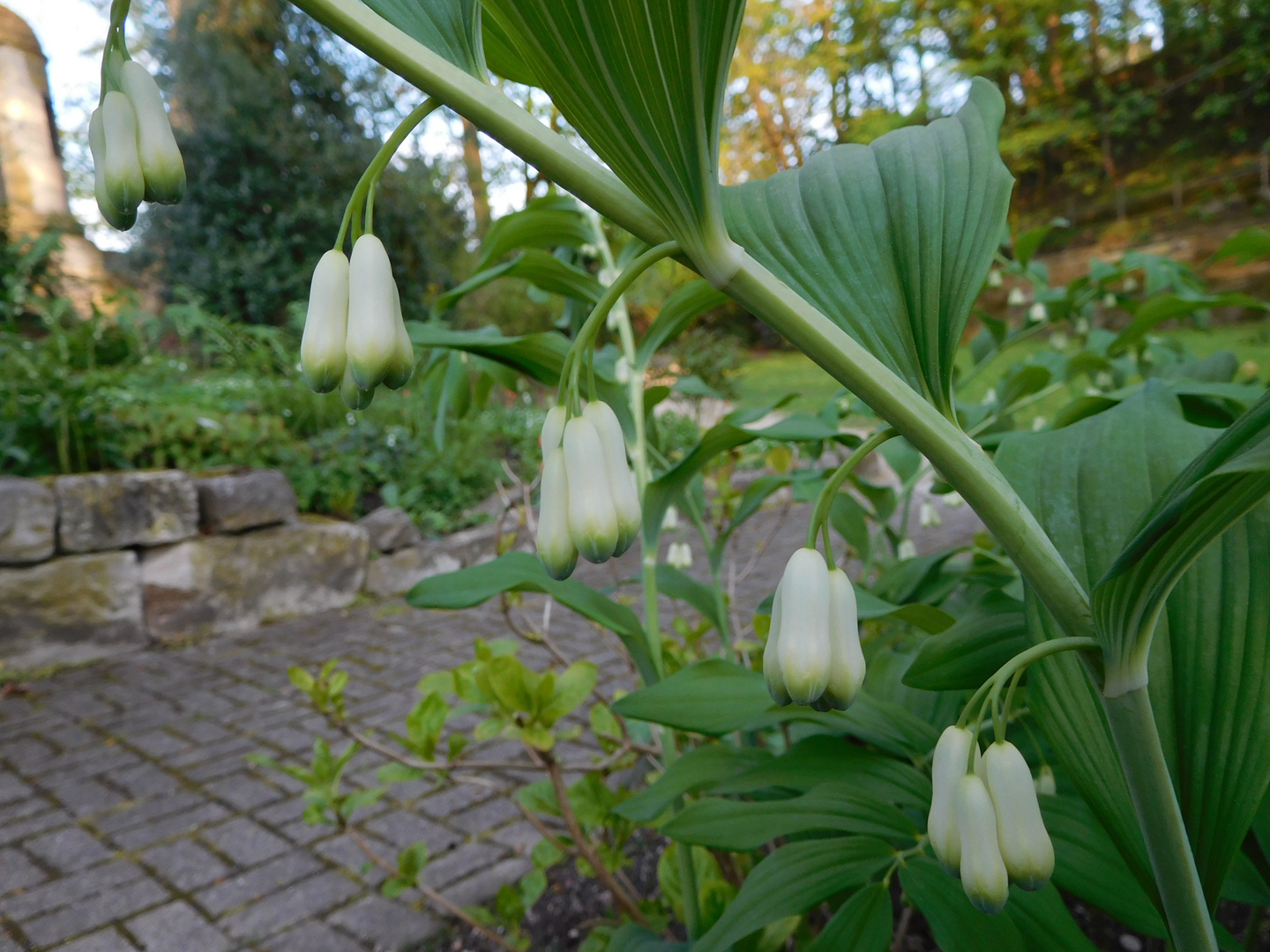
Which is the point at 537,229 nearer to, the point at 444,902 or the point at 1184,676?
the point at 1184,676

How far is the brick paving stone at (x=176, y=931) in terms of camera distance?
224 centimetres

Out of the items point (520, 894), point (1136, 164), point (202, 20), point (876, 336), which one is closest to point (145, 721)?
point (520, 894)

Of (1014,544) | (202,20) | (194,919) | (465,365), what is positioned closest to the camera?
(1014,544)

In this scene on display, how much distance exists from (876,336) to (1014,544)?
0.19 m

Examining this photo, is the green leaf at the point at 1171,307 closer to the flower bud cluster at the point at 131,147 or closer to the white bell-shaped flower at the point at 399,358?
the white bell-shaped flower at the point at 399,358

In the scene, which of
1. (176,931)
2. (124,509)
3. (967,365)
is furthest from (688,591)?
(967,365)

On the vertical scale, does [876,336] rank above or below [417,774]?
above

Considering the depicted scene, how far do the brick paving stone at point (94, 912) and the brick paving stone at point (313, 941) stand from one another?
50 cm

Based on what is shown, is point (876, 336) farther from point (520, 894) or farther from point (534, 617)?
point (534, 617)

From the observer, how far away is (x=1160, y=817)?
60 cm

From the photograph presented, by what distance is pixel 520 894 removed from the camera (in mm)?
1827

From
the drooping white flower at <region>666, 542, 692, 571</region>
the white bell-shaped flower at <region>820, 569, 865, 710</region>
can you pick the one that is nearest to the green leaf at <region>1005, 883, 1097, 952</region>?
the white bell-shaped flower at <region>820, 569, 865, 710</region>

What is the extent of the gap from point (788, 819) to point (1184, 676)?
417 mm

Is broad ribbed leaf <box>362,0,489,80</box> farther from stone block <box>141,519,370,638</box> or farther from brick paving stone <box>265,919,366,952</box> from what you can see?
stone block <box>141,519,370,638</box>
